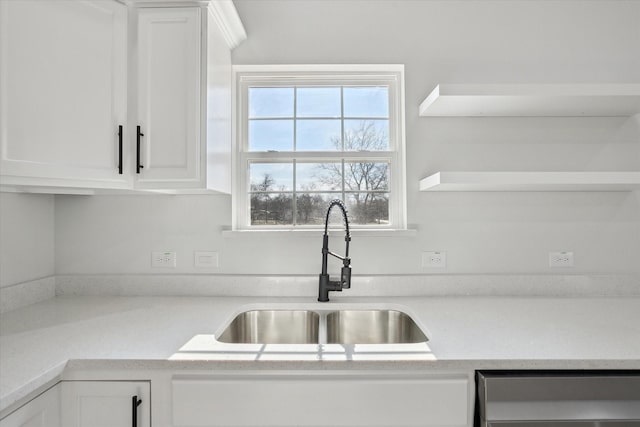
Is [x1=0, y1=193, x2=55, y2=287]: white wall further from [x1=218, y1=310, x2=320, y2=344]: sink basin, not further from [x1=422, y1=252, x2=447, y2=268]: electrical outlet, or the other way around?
[x1=422, y1=252, x2=447, y2=268]: electrical outlet

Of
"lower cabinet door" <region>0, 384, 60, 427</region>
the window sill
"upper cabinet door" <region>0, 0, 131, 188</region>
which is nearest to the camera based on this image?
"lower cabinet door" <region>0, 384, 60, 427</region>

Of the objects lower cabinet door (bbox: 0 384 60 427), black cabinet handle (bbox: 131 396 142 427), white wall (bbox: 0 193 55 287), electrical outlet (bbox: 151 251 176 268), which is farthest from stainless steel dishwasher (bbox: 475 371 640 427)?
white wall (bbox: 0 193 55 287)

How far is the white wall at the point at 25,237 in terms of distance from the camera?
1609mm

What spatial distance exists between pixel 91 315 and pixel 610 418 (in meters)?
1.88

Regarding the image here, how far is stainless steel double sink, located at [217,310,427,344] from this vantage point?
5.47 ft

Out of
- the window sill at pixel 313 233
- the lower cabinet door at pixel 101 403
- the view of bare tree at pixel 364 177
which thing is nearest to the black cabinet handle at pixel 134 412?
the lower cabinet door at pixel 101 403

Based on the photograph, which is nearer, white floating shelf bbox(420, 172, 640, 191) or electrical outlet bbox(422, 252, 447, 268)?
white floating shelf bbox(420, 172, 640, 191)

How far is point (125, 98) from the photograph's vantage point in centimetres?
151

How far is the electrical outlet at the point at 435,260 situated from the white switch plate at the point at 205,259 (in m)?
1.10

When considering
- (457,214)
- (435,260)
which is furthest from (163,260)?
(457,214)

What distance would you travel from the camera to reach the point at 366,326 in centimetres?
171

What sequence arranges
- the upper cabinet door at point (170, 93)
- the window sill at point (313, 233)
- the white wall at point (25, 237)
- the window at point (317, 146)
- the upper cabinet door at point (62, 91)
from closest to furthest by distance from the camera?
the upper cabinet door at point (62, 91), the upper cabinet door at point (170, 93), the white wall at point (25, 237), the window sill at point (313, 233), the window at point (317, 146)

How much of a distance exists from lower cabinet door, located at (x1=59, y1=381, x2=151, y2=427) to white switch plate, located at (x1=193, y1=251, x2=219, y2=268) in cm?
84

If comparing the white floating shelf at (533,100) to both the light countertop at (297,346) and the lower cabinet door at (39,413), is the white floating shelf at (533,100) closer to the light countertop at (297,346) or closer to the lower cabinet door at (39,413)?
the light countertop at (297,346)
